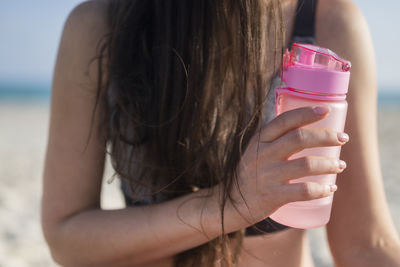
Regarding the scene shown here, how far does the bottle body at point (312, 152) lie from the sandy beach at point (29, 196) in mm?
1905

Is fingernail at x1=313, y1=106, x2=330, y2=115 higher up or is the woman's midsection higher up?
fingernail at x1=313, y1=106, x2=330, y2=115

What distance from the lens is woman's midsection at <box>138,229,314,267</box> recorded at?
1.10 m

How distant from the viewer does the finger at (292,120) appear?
2.25ft

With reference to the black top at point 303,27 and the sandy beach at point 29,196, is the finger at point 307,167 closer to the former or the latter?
the black top at point 303,27

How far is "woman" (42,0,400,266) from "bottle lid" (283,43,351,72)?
0.26 ft

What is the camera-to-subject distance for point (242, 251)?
3.63 feet

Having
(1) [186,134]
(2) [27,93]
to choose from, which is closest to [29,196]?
(1) [186,134]

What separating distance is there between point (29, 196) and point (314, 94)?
11.2ft

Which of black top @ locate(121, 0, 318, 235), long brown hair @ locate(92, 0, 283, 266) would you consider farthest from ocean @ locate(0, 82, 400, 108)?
black top @ locate(121, 0, 318, 235)

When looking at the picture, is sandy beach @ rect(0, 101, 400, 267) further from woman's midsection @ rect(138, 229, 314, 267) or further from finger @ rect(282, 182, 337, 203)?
finger @ rect(282, 182, 337, 203)

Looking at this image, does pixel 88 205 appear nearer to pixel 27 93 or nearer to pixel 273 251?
pixel 273 251

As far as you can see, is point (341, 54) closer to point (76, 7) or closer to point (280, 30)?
point (280, 30)

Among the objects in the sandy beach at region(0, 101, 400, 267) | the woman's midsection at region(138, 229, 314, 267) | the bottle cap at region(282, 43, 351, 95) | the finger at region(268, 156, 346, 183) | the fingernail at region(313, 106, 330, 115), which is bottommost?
the sandy beach at region(0, 101, 400, 267)

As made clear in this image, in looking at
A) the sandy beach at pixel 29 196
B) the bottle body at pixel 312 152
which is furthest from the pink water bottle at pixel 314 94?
the sandy beach at pixel 29 196
